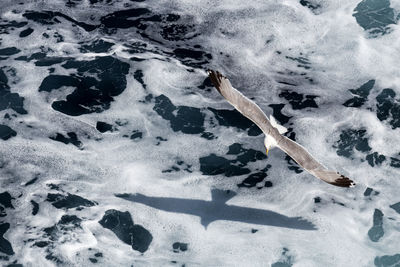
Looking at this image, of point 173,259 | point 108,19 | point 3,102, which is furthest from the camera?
point 108,19

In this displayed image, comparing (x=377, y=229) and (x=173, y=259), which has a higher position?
(x=377, y=229)

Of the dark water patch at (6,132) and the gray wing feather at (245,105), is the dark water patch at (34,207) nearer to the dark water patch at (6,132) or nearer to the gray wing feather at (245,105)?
the dark water patch at (6,132)

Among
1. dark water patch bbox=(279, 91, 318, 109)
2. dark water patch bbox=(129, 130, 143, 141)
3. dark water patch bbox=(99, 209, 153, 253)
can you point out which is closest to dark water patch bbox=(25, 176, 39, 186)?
dark water patch bbox=(99, 209, 153, 253)

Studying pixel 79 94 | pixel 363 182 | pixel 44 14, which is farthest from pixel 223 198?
pixel 44 14

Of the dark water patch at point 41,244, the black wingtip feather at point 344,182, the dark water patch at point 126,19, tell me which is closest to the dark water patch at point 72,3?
the dark water patch at point 126,19

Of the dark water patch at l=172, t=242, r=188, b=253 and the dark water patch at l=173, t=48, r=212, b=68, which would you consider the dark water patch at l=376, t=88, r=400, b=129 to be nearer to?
the dark water patch at l=173, t=48, r=212, b=68

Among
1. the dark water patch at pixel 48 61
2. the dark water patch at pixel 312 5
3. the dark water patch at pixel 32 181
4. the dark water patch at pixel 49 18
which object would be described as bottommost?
the dark water patch at pixel 32 181

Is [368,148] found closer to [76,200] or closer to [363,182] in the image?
[363,182]
